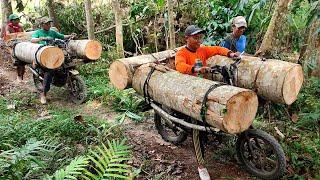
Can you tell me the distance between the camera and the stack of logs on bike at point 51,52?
836 centimetres

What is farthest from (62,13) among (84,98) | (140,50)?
(84,98)

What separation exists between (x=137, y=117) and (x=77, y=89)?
234 cm

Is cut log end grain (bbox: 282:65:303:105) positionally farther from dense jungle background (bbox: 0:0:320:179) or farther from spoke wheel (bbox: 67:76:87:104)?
spoke wheel (bbox: 67:76:87:104)

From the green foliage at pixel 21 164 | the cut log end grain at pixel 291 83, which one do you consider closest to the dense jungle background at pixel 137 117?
the green foliage at pixel 21 164

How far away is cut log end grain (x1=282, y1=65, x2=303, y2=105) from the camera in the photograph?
5000mm

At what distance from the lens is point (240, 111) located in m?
4.45

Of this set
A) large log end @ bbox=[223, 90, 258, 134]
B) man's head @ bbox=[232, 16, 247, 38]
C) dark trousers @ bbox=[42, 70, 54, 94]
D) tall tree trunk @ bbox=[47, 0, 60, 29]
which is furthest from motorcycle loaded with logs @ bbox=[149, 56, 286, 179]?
tall tree trunk @ bbox=[47, 0, 60, 29]

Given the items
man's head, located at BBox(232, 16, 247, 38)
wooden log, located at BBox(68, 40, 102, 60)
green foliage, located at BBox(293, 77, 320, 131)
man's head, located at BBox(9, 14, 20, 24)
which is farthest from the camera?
man's head, located at BBox(9, 14, 20, 24)

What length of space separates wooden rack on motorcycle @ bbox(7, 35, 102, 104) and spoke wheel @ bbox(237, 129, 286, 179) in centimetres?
473

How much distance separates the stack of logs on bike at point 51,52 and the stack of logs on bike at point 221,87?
253cm

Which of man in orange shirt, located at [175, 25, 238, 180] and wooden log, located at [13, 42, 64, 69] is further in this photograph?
wooden log, located at [13, 42, 64, 69]

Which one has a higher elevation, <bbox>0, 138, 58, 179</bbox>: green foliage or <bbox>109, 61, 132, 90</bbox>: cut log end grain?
<bbox>109, 61, 132, 90</bbox>: cut log end grain

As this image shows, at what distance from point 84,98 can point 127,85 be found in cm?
301

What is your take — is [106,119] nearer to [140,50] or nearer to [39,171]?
[39,171]
